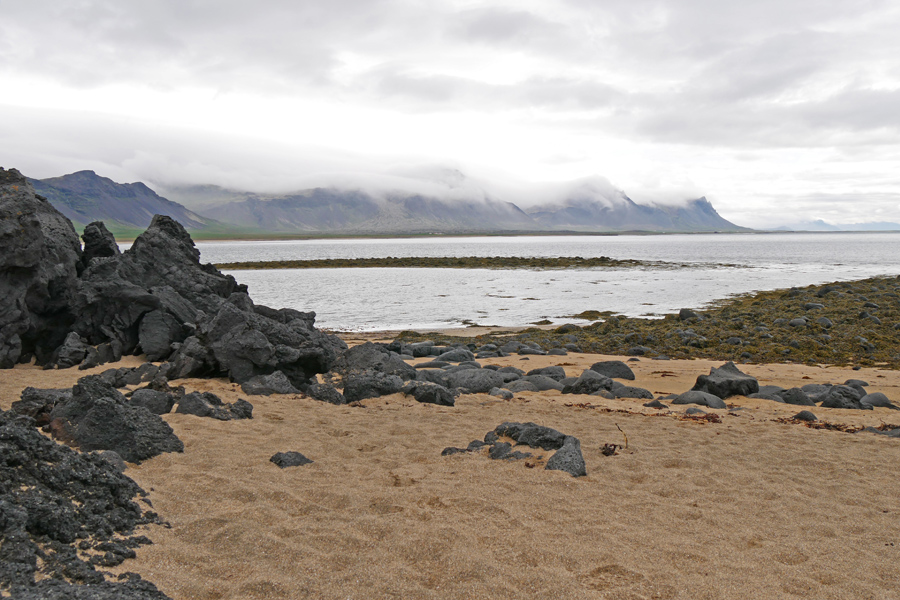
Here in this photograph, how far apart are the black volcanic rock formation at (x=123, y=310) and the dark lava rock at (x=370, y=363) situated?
131 cm

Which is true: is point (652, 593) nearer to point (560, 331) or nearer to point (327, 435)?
point (327, 435)

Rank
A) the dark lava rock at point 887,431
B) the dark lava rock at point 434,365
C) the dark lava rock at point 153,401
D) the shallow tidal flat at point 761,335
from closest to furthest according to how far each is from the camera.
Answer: the dark lava rock at point 153,401 → the dark lava rock at point 887,431 → the dark lava rock at point 434,365 → the shallow tidal flat at point 761,335

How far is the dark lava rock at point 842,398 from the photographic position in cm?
1270

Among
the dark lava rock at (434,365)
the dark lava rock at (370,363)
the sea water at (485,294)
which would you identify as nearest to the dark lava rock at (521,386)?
the dark lava rock at (370,363)

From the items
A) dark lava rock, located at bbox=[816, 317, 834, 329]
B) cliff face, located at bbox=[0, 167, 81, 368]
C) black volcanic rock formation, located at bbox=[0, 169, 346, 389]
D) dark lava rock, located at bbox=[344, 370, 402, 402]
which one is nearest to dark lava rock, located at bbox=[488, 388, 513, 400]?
dark lava rock, located at bbox=[344, 370, 402, 402]

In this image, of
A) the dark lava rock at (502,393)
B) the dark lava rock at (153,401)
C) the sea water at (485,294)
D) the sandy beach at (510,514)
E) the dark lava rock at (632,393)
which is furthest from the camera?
the sea water at (485,294)

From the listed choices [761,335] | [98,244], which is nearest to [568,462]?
[98,244]

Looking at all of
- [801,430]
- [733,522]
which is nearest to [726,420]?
[801,430]

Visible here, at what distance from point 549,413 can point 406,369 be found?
4.34m

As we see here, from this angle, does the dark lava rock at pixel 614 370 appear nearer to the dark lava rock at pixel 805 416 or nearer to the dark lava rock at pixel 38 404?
the dark lava rock at pixel 805 416

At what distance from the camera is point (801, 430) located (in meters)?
10.3

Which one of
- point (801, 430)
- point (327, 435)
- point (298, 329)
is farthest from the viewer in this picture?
point (298, 329)

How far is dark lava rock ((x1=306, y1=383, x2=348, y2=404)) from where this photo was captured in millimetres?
11923

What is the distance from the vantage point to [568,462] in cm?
757
